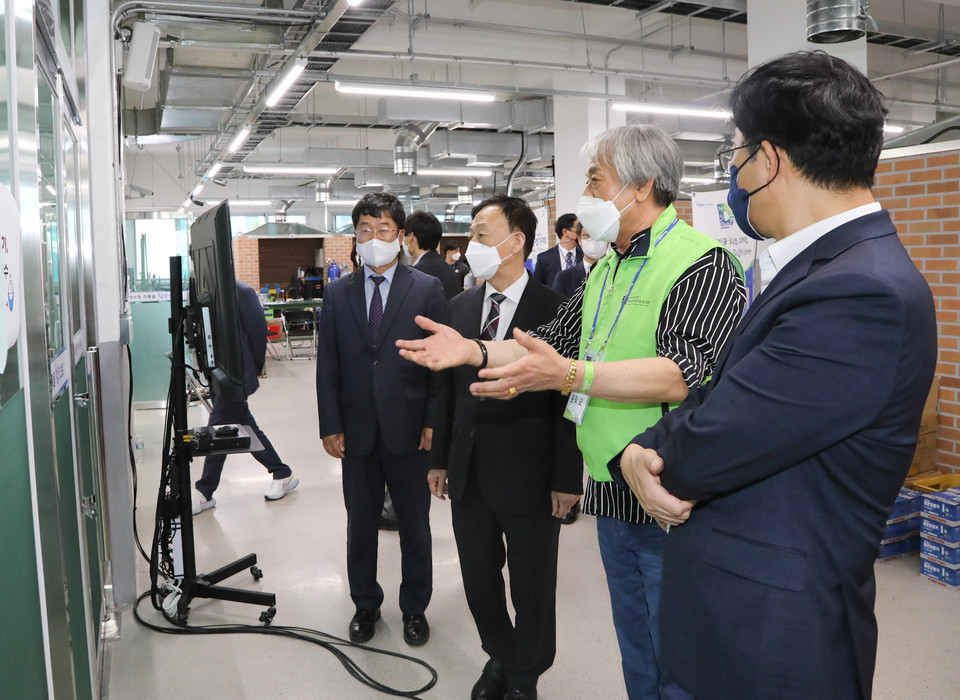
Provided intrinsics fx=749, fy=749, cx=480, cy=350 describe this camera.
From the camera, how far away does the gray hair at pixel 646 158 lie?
1.87 meters

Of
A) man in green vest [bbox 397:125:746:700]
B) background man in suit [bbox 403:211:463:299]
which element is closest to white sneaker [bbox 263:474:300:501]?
background man in suit [bbox 403:211:463:299]

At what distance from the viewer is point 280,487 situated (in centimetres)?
514

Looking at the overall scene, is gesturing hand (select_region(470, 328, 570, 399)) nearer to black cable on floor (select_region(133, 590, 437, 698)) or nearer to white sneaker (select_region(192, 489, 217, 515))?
black cable on floor (select_region(133, 590, 437, 698))

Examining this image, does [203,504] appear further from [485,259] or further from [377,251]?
[485,259]

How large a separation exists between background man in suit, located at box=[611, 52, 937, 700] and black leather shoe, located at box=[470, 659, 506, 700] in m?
1.46

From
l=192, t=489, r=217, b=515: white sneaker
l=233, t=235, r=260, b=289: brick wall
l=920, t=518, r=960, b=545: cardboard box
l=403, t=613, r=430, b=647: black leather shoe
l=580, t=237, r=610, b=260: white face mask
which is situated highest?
l=233, t=235, r=260, b=289: brick wall

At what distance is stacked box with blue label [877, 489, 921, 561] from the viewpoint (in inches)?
148

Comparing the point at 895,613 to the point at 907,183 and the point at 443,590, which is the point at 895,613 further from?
the point at 907,183

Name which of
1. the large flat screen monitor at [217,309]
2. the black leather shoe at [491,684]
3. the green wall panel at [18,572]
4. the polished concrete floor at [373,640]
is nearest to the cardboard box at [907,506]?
the polished concrete floor at [373,640]

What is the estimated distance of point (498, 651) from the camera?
2518 millimetres

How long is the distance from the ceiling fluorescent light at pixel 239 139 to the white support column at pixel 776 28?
6.10 meters

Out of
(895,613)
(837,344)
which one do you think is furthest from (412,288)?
(895,613)

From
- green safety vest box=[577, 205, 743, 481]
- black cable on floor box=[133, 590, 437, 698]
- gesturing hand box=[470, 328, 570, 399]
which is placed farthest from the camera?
black cable on floor box=[133, 590, 437, 698]

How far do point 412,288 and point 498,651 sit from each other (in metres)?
1.42
